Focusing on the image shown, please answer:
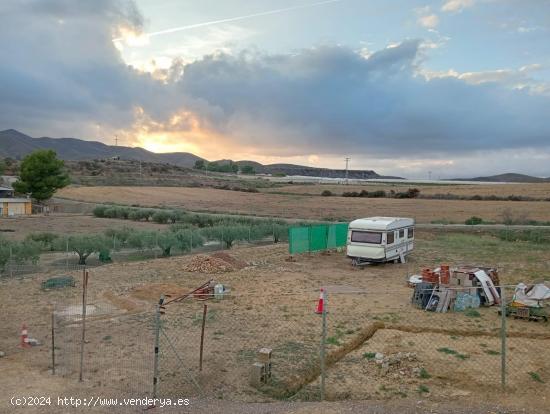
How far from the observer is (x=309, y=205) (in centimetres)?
6888

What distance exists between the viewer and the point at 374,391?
9.18 meters

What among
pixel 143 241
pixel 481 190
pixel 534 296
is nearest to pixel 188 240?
pixel 143 241

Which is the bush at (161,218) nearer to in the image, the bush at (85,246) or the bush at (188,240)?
the bush at (188,240)

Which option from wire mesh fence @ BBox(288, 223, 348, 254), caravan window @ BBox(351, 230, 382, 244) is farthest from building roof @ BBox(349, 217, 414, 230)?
wire mesh fence @ BBox(288, 223, 348, 254)

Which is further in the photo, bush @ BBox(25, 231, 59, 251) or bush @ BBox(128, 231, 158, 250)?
bush @ BBox(25, 231, 59, 251)

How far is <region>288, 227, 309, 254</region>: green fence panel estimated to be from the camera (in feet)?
89.1

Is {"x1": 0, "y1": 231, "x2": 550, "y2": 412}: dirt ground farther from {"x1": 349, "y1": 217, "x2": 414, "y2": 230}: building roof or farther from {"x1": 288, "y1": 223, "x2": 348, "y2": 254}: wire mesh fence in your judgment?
{"x1": 288, "y1": 223, "x2": 348, "y2": 254}: wire mesh fence

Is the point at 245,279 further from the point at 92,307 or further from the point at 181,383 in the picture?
the point at 181,383

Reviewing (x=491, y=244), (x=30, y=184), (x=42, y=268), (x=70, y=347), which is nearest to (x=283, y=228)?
(x=491, y=244)

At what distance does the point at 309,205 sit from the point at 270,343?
5731cm

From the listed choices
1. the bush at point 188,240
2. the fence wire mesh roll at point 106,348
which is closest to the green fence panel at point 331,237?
the bush at point 188,240

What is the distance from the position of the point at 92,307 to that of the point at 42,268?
831 centimetres

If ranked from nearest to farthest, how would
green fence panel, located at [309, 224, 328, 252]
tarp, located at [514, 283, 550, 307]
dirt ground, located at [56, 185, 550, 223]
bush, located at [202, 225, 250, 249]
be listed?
tarp, located at [514, 283, 550, 307]
green fence panel, located at [309, 224, 328, 252]
bush, located at [202, 225, 250, 249]
dirt ground, located at [56, 185, 550, 223]

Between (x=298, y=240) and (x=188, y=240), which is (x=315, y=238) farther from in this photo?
(x=188, y=240)
